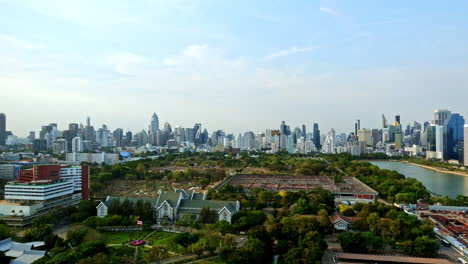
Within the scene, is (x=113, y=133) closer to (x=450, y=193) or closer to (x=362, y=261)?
(x=450, y=193)

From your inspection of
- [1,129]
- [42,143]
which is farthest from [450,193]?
[1,129]

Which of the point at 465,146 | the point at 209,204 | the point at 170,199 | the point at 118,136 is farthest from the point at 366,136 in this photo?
the point at 170,199

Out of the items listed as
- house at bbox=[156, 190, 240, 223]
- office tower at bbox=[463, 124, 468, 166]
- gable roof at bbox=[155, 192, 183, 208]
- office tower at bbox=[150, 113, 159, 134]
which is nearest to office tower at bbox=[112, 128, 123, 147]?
office tower at bbox=[150, 113, 159, 134]

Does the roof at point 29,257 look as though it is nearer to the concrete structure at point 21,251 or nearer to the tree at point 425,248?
the concrete structure at point 21,251

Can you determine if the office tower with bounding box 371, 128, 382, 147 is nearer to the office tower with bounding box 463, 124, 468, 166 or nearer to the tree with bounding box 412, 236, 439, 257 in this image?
the office tower with bounding box 463, 124, 468, 166

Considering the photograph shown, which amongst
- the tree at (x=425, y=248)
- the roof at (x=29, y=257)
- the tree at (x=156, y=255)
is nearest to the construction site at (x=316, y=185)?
the tree at (x=425, y=248)

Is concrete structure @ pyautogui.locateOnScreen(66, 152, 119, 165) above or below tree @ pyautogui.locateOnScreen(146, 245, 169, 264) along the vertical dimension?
above
